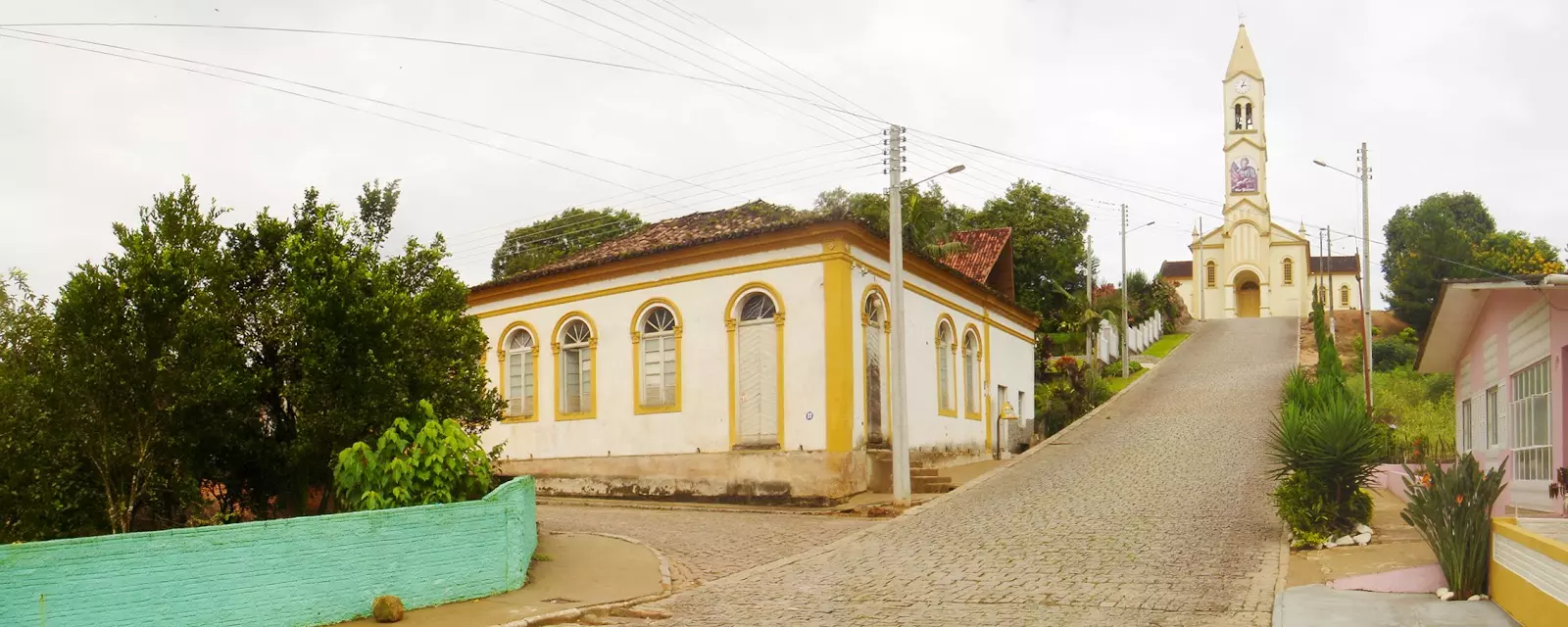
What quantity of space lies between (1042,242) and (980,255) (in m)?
16.7

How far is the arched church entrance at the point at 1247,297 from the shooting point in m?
71.7

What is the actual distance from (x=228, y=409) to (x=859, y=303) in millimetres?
11640

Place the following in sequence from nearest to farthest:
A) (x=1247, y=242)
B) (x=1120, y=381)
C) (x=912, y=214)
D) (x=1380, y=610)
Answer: (x=1380, y=610)
(x=912, y=214)
(x=1120, y=381)
(x=1247, y=242)

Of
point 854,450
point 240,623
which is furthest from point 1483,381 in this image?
point 240,623

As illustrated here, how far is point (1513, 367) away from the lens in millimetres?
13102

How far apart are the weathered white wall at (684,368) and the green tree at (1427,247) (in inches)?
1291

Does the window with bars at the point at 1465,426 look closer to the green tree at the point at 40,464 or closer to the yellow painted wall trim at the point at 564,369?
the yellow painted wall trim at the point at 564,369

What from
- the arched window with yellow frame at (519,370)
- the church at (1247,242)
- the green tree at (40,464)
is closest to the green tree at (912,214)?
the arched window with yellow frame at (519,370)

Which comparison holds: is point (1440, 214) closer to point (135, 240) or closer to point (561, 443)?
point (561, 443)

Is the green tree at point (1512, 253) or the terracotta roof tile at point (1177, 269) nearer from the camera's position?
the green tree at point (1512, 253)

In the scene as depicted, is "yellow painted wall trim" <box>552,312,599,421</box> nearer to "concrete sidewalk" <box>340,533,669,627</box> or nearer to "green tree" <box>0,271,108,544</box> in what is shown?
"concrete sidewalk" <box>340,533,669,627</box>

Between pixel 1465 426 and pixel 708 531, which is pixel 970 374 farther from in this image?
pixel 708 531

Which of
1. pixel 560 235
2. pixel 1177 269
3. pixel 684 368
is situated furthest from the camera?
pixel 1177 269

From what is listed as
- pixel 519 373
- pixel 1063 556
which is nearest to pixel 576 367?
pixel 519 373
